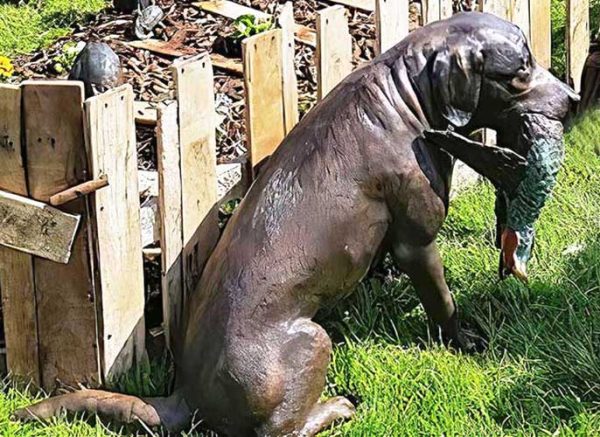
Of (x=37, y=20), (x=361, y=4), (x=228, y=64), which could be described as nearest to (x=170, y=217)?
(x=228, y=64)

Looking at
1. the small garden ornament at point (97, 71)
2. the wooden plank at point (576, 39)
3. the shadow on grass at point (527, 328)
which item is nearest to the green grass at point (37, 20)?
the wooden plank at point (576, 39)

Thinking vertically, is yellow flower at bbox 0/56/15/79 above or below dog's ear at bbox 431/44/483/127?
below

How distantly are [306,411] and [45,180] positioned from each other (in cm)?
134

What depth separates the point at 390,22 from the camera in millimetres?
5504

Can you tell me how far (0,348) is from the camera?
461 centimetres

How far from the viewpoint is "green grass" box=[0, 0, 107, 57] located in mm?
9906

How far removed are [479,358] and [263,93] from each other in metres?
1.47

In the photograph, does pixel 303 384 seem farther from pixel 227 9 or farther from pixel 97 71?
pixel 227 9

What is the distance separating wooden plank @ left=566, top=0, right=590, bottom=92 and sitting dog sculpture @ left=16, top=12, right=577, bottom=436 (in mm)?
2757

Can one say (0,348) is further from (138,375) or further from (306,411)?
(306,411)

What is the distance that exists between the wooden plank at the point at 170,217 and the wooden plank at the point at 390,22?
4.87 ft

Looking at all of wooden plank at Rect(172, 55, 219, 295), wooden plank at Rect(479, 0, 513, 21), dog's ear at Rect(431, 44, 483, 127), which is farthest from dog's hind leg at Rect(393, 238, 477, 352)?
wooden plank at Rect(479, 0, 513, 21)

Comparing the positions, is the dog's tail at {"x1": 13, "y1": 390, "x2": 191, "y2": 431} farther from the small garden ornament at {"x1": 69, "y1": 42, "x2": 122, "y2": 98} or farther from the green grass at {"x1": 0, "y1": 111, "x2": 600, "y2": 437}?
the small garden ornament at {"x1": 69, "y1": 42, "x2": 122, "y2": 98}

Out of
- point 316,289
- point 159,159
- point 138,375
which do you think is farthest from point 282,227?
point 138,375
